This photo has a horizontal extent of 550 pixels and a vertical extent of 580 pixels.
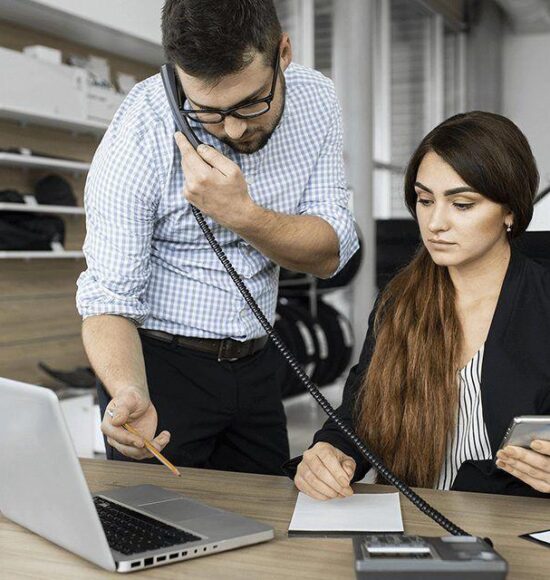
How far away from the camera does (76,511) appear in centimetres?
105

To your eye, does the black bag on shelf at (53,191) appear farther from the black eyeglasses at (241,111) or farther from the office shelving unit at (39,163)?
the black eyeglasses at (241,111)

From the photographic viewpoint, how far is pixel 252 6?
150 cm

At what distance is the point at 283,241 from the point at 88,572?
2.48ft

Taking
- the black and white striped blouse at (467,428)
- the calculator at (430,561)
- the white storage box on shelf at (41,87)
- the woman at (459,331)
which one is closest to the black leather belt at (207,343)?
the woman at (459,331)

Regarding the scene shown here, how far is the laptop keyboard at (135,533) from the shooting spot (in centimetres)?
113

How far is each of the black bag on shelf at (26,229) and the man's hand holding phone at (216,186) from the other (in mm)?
2754

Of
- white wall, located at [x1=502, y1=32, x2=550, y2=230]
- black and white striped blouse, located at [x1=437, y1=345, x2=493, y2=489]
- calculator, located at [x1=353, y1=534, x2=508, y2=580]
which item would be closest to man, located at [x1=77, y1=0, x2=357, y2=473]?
black and white striped blouse, located at [x1=437, y1=345, x2=493, y2=489]

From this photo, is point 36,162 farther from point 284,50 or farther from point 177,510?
point 177,510

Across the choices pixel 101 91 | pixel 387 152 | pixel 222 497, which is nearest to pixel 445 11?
pixel 387 152

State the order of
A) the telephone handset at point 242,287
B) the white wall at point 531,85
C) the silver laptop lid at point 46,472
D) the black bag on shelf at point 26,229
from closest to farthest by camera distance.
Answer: the silver laptop lid at point 46,472
the telephone handset at point 242,287
the black bag on shelf at point 26,229
the white wall at point 531,85

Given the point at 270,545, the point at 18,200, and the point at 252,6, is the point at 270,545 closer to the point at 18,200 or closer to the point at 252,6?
the point at 252,6

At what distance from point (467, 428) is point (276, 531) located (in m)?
0.62

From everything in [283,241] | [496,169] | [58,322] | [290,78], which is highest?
[290,78]

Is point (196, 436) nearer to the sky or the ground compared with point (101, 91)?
nearer to the ground
